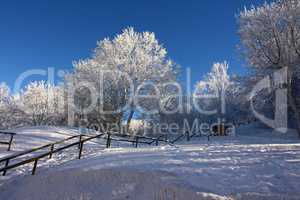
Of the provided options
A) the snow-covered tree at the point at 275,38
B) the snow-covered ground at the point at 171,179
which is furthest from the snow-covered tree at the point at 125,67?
the snow-covered ground at the point at 171,179

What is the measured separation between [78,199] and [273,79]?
60.2ft

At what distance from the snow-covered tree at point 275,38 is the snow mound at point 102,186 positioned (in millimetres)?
17536

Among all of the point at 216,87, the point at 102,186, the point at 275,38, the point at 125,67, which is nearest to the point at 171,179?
the point at 102,186

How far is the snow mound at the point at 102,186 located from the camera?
225 inches

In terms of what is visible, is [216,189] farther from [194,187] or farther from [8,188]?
[8,188]

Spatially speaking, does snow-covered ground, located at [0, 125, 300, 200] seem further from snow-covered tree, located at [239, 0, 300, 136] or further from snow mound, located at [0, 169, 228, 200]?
snow-covered tree, located at [239, 0, 300, 136]

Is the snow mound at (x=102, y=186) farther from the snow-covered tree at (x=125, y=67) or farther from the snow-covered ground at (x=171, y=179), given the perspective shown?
the snow-covered tree at (x=125, y=67)

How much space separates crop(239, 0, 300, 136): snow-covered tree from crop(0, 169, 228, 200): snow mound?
57.5ft

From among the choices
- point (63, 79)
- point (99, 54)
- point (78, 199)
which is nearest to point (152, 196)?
point (78, 199)

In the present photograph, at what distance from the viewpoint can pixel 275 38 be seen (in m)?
20.9

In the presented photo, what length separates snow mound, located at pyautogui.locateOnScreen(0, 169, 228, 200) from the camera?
572cm

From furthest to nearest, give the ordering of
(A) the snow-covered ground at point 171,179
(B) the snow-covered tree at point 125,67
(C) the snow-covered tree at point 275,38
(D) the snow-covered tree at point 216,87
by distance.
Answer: (D) the snow-covered tree at point 216,87, (B) the snow-covered tree at point 125,67, (C) the snow-covered tree at point 275,38, (A) the snow-covered ground at point 171,179

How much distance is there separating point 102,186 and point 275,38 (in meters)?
18.6

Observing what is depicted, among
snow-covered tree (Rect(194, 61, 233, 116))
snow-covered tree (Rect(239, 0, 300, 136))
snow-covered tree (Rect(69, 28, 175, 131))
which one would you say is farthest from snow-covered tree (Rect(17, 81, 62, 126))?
snow-covered tree (Rect(239, 0, 300, 136))
